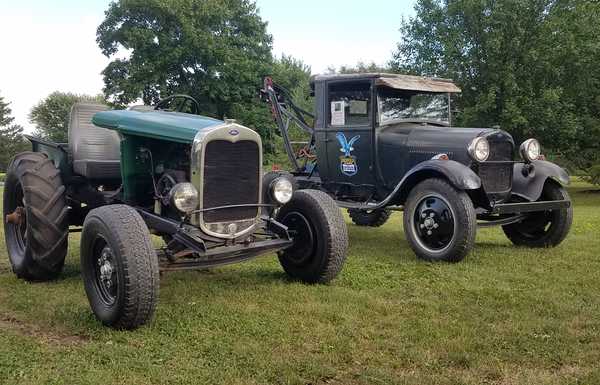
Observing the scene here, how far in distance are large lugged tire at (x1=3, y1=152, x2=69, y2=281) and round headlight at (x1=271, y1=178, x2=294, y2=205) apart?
1.90 metres

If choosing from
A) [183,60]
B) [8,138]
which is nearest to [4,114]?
[8,138]

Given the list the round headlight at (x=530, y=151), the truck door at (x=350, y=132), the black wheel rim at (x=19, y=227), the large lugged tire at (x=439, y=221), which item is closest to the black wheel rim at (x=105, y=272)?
the black wheel rim at (x=19, y=227)

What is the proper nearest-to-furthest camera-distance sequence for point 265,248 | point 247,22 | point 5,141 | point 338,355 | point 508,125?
point 338,355, point 265,248, point 508,125, point 247,22, point 5,141

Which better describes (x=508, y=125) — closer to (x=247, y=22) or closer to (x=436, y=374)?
(x=436, y=374)

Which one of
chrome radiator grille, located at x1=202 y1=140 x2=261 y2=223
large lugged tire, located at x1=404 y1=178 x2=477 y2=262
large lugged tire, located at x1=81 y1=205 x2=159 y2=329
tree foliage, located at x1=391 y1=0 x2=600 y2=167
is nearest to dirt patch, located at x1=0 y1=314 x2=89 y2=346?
large lugged tire, located at x1=81 y1=205 x2=159 y2=329

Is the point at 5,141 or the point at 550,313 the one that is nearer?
the point at 550,313

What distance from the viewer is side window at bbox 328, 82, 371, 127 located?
763 centimetres

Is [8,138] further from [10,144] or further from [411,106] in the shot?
[411,106]

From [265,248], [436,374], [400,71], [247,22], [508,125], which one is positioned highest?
[247,22]

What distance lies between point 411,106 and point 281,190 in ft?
12.1

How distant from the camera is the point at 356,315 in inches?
164

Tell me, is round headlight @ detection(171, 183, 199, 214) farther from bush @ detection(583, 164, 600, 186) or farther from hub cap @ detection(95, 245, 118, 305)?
bush @ detection(583, 164, 600, 186)

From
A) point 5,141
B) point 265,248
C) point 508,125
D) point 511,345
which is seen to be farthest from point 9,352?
point 5,141

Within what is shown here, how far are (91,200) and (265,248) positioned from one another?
2110mm
